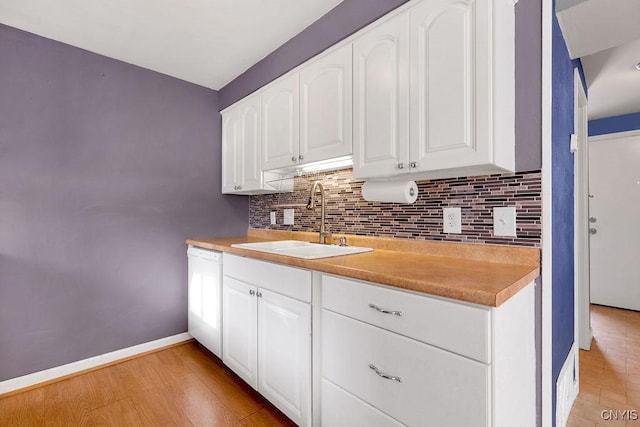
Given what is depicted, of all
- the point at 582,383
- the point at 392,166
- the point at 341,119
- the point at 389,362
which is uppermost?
the point at 341,119

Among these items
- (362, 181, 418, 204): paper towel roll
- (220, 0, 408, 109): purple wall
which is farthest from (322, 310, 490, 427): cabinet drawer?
(220, 0, 408, 109): purple wall

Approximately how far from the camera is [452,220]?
151cm

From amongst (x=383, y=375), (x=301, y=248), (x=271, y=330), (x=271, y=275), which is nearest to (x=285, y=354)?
(x=271, y=330)

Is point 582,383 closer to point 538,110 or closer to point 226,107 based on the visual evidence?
point 538,110

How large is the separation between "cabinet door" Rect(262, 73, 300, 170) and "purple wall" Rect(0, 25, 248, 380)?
0.82 metres

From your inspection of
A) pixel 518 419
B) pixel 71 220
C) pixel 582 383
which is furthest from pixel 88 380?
pixel 582 383

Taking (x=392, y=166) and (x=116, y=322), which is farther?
(x=116, y=322)

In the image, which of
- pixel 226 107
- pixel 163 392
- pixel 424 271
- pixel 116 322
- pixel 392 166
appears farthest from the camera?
pixel 226 107

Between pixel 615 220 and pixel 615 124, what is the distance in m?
1.09

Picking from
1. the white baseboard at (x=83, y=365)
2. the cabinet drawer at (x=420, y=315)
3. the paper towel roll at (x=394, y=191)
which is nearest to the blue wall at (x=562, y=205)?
the paper towel roll at (x=394, y=191)

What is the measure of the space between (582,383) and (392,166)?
1.95 m

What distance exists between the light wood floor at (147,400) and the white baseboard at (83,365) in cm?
6

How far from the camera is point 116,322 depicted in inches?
91.4

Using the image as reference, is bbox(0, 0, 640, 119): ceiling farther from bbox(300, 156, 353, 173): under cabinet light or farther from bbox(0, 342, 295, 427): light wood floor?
bbox(0, 342, 295, 427): light wood floor
